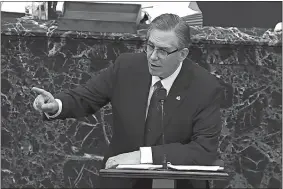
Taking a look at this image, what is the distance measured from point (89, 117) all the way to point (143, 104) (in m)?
1.31

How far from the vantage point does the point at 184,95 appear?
3.35 metres

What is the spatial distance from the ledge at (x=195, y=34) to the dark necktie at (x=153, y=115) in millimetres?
1252

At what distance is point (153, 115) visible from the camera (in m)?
3.32

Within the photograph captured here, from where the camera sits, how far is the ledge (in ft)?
14.9

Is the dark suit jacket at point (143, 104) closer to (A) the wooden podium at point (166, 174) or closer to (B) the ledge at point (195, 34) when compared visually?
(A) the wooden podium at point (166, 174)

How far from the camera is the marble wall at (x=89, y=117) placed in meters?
4.58

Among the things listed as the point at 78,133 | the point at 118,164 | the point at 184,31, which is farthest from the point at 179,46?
the point at 78,133

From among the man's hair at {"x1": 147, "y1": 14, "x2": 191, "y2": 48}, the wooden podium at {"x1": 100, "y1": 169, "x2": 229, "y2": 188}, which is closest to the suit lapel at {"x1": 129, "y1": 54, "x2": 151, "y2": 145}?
the man's hair at {"x1": 147, "y1": 14, "x2": 191, "y2": 48}

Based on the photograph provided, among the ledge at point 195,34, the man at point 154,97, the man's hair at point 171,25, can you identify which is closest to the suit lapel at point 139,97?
the man at point 154,97

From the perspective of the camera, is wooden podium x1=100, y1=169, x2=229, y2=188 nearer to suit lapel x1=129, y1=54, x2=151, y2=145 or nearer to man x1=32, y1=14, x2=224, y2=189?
man x1=32, y1=14, x2=224, y2=189

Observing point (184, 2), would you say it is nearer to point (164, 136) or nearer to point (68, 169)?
point (68, 169)

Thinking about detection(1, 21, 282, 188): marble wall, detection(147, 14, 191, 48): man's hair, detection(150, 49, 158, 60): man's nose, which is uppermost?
detection(147, 14, 191, 48): man's hair

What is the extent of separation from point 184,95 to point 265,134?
152 cm

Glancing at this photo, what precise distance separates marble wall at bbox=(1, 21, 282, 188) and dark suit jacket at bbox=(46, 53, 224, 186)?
43.1 inches
